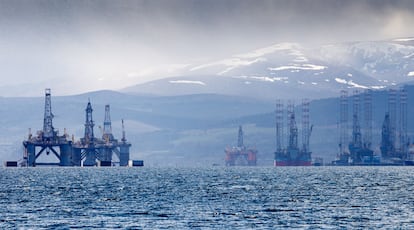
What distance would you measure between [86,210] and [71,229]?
69.8 ft

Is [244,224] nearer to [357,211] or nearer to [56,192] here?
[357,211]

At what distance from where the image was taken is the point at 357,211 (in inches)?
5138

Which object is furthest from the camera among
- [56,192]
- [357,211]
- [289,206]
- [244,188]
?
[244,188]

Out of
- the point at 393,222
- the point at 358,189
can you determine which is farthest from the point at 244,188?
the point at 393,222

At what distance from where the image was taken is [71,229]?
112 m

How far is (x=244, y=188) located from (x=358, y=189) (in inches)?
611

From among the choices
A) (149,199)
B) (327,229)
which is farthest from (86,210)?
(327,229)

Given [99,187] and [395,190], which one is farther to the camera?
[99,187]

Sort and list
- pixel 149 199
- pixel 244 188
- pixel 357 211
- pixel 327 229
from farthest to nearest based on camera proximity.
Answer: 1. pixel 244 188
2. pixel 149 199
3. pixel 357 211
4. pixel 327 229

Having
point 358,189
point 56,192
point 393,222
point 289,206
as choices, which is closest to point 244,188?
point 358,189

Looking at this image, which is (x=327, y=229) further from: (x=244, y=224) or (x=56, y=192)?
(x=56, y=192)

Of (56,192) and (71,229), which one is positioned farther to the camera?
(56,192)

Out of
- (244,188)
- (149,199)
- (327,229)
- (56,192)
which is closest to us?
(327,229)

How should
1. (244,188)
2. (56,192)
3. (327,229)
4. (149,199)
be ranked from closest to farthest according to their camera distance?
(327,229) → (149,199) → (56,192) → (244,188)
